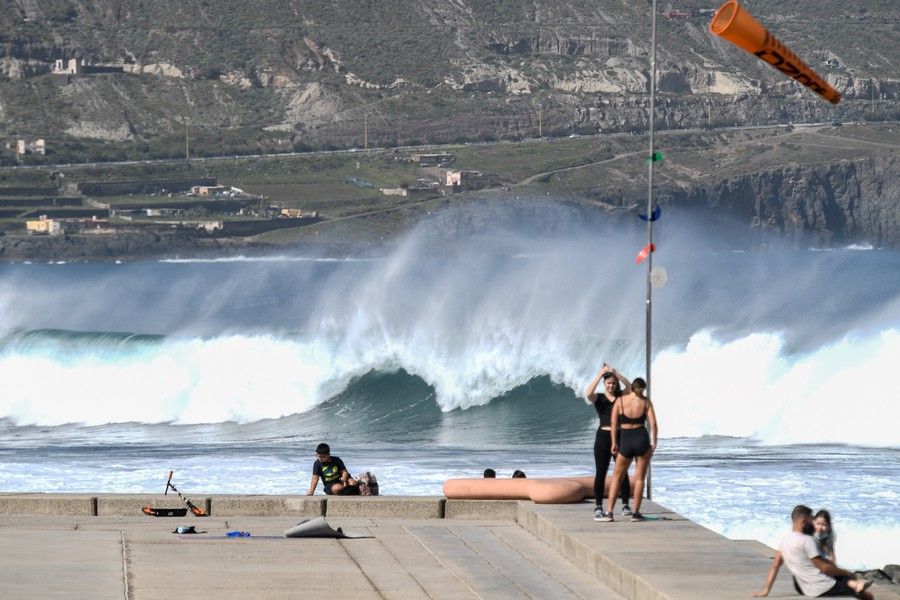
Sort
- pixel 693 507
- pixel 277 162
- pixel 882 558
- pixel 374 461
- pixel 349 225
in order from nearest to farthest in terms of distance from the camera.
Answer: pixel 882 558 → pixel 693 507 → pixel 374 461 → pixel 349 225 → pixel 277 162

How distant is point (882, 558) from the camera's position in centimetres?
1814

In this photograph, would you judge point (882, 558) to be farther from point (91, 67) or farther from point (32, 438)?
point (91, 67)

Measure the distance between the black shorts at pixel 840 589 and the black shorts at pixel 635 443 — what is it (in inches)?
131

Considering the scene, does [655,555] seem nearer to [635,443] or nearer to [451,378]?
[635,443]

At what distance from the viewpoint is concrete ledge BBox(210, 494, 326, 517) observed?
51.1 ft

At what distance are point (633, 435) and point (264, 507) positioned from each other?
3.54 meters

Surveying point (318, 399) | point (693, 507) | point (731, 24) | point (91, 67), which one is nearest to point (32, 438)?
point (318, 399)

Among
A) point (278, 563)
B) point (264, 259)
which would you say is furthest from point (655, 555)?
point (264, 259)

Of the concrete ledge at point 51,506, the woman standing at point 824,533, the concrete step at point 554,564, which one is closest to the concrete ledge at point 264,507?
the concrete ledge at point 51,506

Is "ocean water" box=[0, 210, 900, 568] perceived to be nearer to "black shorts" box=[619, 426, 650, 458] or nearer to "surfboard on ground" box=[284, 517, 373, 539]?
"black shorts" box=[619, 426, 650, 458]

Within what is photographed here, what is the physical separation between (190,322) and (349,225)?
217 feet

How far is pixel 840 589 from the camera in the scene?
10.5 metres

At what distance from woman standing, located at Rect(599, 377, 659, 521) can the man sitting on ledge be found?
3496mm

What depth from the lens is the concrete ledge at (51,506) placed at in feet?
51.0
